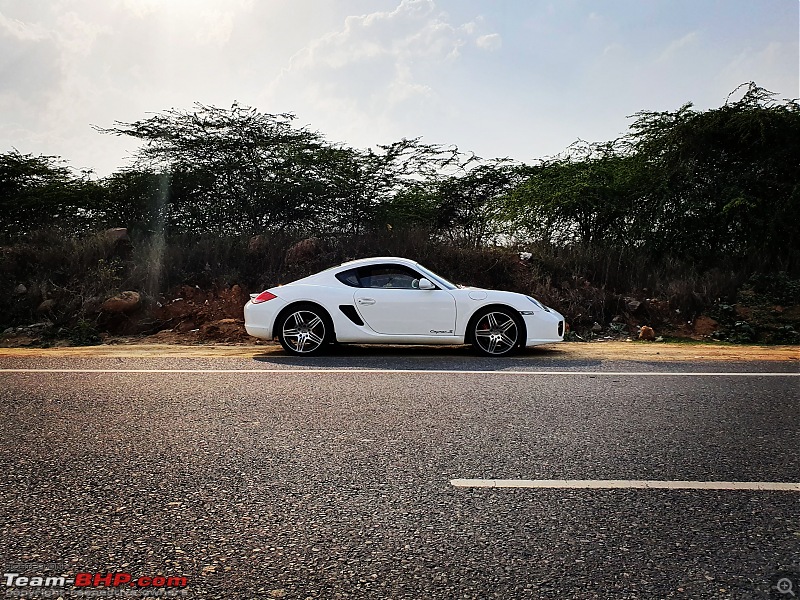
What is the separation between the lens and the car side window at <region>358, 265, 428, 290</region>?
10.9 m

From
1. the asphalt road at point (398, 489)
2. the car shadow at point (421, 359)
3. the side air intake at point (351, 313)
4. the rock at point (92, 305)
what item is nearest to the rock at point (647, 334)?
the car shadow at point (421, 359)

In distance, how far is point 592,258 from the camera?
17.1m

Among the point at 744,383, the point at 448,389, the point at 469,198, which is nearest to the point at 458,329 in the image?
the point at 448,389

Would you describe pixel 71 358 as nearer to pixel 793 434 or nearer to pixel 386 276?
pixel 386 276

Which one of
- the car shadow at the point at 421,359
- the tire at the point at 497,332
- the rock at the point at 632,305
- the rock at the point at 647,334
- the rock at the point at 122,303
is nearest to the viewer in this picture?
the car shadow at the point at 421,359

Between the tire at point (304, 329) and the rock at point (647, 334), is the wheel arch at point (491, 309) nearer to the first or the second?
the tire at point (304, 329)

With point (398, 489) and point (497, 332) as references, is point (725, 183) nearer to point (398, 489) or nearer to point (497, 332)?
point (497, 332)

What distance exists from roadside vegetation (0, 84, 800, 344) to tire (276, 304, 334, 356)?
4.56 metres

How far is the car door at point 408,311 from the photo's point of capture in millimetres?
10719

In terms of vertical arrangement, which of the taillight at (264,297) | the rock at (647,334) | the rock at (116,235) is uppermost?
the rock at (116,235)

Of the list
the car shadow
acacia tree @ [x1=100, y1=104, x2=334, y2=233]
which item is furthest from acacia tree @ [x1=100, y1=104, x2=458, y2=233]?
the car shadow

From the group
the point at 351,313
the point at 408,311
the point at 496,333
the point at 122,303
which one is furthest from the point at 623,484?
the point at 122,303

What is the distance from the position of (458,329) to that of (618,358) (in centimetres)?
232

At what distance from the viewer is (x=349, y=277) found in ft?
36.1
